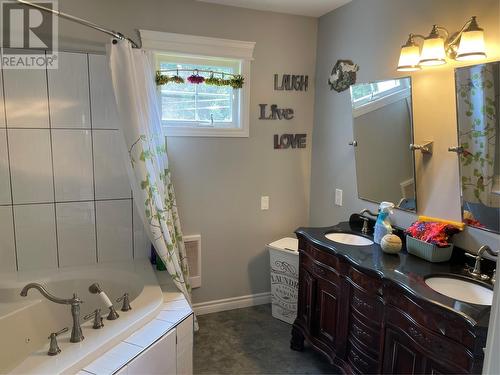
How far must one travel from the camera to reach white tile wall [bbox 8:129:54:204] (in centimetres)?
238

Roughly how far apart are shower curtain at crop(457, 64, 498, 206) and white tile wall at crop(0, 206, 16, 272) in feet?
8.87

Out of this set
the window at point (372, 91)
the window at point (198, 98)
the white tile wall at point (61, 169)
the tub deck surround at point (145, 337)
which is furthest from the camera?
the window at point (198, 98)

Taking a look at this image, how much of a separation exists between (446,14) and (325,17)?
47.3 inches

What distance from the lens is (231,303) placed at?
318cm

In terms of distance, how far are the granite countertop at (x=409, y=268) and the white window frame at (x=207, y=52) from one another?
43.5 inches

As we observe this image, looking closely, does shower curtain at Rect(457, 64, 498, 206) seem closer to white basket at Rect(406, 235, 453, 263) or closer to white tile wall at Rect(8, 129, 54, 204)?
white basket at Rect(406, 235, 453, 263)

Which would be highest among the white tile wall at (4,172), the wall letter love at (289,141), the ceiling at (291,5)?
the ceiling at (291,5)

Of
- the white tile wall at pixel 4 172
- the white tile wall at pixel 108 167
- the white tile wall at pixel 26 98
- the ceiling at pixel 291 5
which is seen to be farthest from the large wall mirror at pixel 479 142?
the white tile wall at pixel 4 172

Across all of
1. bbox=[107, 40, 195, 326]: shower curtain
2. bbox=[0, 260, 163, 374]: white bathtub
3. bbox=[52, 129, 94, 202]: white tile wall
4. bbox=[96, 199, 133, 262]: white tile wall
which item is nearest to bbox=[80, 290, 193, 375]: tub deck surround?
bbox=[0, 260, 163, 374]: white bathtub

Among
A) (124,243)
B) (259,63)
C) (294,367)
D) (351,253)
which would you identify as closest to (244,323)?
(294,367)

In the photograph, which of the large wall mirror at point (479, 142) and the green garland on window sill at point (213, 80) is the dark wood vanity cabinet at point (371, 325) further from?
the green garland on window sill at point (213, 80)

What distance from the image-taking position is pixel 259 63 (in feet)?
9.71

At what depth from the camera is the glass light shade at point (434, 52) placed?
188 cm

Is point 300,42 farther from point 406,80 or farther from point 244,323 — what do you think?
point 244,323
